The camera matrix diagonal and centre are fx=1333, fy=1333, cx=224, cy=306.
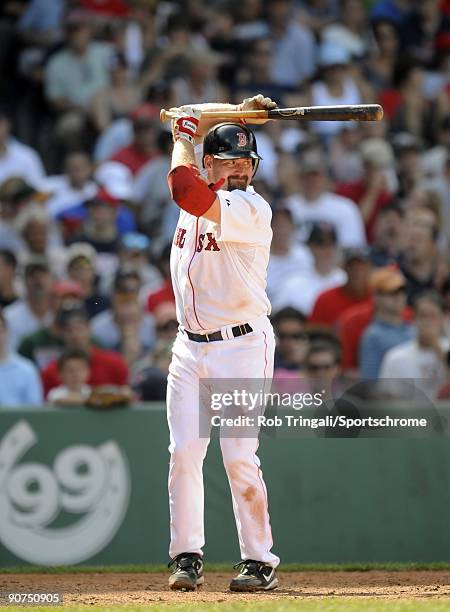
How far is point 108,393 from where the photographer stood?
25.7 ft

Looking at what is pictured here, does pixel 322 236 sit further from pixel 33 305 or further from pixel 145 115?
pixel 145 115

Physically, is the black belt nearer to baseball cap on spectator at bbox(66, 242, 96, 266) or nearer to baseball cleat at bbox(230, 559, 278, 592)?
baseball cleat at bbox(230, 559, 278, 592)

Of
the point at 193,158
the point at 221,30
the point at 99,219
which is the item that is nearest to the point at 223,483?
the point at 193,158

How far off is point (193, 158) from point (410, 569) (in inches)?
110

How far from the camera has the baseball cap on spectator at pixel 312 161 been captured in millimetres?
11797

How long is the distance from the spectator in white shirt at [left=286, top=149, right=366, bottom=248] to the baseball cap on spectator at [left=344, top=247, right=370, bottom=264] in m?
0.40

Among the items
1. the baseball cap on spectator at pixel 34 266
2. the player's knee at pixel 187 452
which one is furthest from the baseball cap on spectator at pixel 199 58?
the player's knee at pixel 187 452

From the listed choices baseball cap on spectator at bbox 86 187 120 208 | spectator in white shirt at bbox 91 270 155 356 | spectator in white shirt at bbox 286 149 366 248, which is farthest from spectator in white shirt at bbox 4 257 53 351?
spectator in white shirt at bbox 286 149 366 248

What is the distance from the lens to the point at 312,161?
12.0 meters

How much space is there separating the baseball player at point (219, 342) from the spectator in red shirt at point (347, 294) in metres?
3.88

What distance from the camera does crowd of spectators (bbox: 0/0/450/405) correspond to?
9.32 meters

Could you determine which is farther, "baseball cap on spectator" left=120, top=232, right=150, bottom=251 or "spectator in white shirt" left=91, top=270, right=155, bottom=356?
"baseball cap on spectator" left=120, top=232, right=150, bottom=251

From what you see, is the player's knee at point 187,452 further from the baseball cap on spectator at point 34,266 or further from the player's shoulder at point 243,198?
the baseball cap on spectator at point 34,266

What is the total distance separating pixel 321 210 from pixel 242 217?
226 inches
